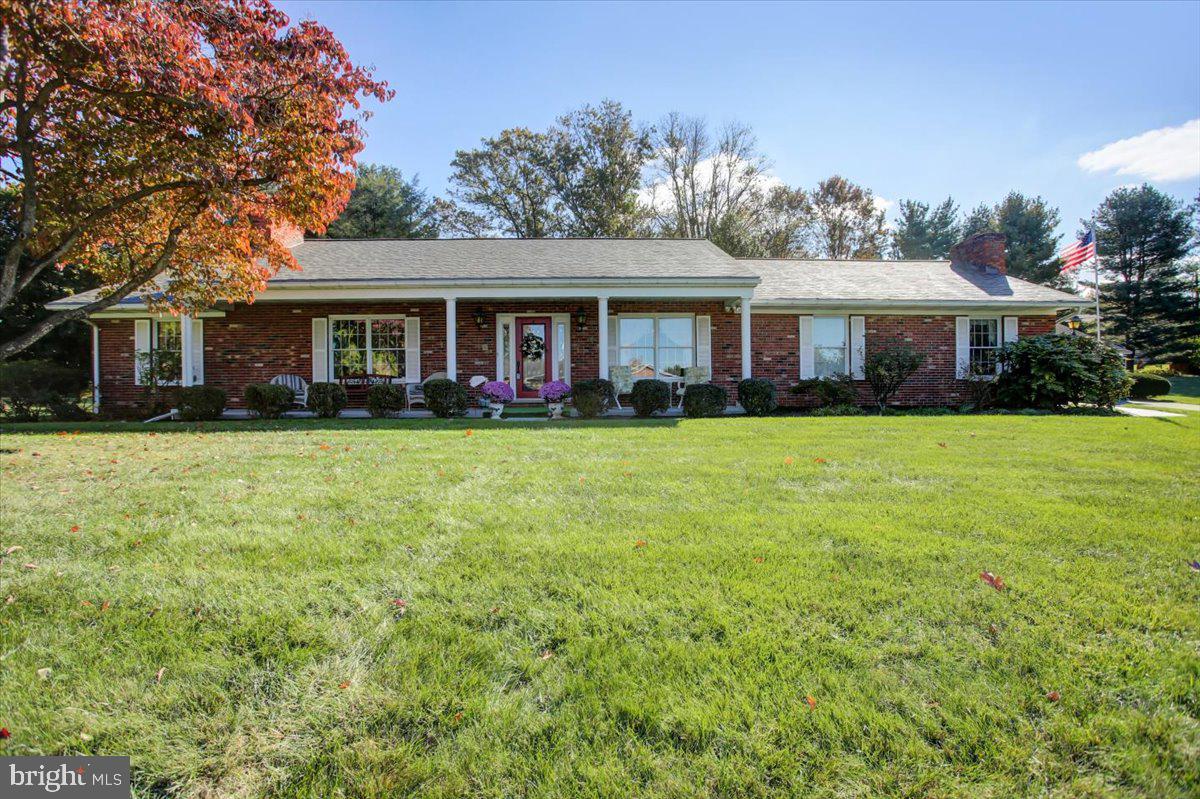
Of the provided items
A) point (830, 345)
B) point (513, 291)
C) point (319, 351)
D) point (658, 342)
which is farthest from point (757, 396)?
point (319, 351)

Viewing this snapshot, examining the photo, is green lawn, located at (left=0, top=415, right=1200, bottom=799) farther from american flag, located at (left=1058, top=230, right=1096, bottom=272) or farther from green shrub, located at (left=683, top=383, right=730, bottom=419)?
american flag, located at (left=1058, top=230, right=1096, bottom=272)

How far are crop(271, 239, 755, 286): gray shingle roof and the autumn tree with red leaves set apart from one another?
4984mm

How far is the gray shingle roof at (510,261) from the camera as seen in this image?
12.5 meters

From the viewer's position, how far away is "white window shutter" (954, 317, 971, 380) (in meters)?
14.2

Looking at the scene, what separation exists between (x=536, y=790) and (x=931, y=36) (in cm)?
1135

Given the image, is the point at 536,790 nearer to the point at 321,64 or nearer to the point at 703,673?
the point at 703,673

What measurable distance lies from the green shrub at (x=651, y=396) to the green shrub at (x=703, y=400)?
45cm

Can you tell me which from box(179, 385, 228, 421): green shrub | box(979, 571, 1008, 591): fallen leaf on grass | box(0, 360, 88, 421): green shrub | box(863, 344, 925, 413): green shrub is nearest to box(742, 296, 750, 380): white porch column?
box(863, 344, 925, 413): green shrub

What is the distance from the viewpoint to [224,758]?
1.63 metres

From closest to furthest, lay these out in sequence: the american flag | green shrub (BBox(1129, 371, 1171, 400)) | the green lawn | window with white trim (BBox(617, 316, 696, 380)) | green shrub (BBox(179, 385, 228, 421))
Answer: the green lawn < green shrub (BBox(179, 385, 228, 421)) < window with white trim (BBox(617, 316, 696, 380)) < the american flag < green shrub (BBox(1129, 371, 1171, 400))

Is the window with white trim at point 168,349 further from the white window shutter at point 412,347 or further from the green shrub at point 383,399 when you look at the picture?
the green shrub at point 383,399

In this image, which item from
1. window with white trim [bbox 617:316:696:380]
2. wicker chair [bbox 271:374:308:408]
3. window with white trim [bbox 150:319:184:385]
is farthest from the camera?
window with white trim [bbox 617:316:696:380]

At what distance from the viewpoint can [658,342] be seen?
13852 mm

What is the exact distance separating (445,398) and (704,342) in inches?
260
